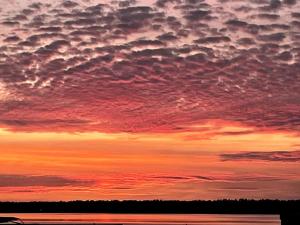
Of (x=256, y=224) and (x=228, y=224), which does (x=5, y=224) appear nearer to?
(x=228, y=224)

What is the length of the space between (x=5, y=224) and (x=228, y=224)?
75.2 m

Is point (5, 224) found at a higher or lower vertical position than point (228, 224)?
lower

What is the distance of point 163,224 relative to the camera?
147m

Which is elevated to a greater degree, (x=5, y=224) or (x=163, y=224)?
(x=163, y=224)

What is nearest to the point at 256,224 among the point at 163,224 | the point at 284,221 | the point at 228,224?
the point at 228,224

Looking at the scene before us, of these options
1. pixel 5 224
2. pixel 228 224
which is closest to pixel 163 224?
pixel 228 224

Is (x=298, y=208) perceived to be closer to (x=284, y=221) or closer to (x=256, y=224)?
(x=284, y=221)

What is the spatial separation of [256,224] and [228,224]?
38.2 feet

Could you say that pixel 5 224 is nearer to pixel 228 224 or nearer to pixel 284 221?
pixel 284 221

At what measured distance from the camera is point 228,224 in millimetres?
145750

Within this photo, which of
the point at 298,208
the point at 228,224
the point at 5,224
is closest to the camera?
the point at 298,208

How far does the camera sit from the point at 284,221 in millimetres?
74500

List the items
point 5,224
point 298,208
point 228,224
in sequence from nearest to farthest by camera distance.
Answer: point 298,208 → point 5,224 → point 228,224

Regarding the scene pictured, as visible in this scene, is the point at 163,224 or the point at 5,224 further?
the point at 163,224
